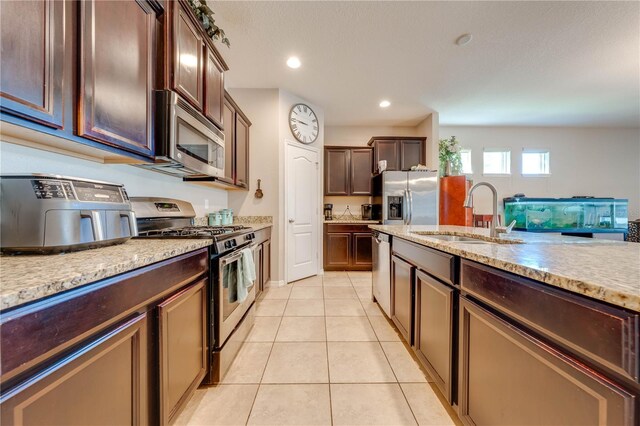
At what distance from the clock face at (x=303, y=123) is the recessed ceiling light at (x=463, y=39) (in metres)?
2.10

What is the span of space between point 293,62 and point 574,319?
3263 mm

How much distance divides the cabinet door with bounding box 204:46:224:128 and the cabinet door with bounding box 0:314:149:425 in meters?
1.64

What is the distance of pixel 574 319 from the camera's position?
2.07ft

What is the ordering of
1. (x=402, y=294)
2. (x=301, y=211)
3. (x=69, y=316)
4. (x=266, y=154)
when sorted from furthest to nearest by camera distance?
1. (x=301, y=211)
2. (x=266, y=154)
3. (x=402, y=294)
4. (x=69, y=316)

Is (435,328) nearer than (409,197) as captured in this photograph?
Yes

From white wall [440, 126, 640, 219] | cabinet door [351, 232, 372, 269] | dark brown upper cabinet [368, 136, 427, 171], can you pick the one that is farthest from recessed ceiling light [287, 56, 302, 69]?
white wall [440, 126, 640, 219]

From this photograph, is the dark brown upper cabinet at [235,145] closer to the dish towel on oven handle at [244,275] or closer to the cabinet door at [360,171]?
the dish towel on oven handle at [244,275]

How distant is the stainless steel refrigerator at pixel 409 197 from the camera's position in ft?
13.7

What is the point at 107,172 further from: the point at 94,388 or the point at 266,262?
the point at 266,262

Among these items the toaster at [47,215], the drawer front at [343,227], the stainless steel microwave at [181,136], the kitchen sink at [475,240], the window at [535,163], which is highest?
the window at [535,163]

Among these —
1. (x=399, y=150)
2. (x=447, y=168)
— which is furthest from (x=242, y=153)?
(x=447, y=168)

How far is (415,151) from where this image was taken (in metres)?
4.63

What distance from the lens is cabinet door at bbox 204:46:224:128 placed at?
6.23ft

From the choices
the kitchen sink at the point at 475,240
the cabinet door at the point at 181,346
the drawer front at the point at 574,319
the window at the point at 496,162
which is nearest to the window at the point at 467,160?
the window at the point at 496,162
